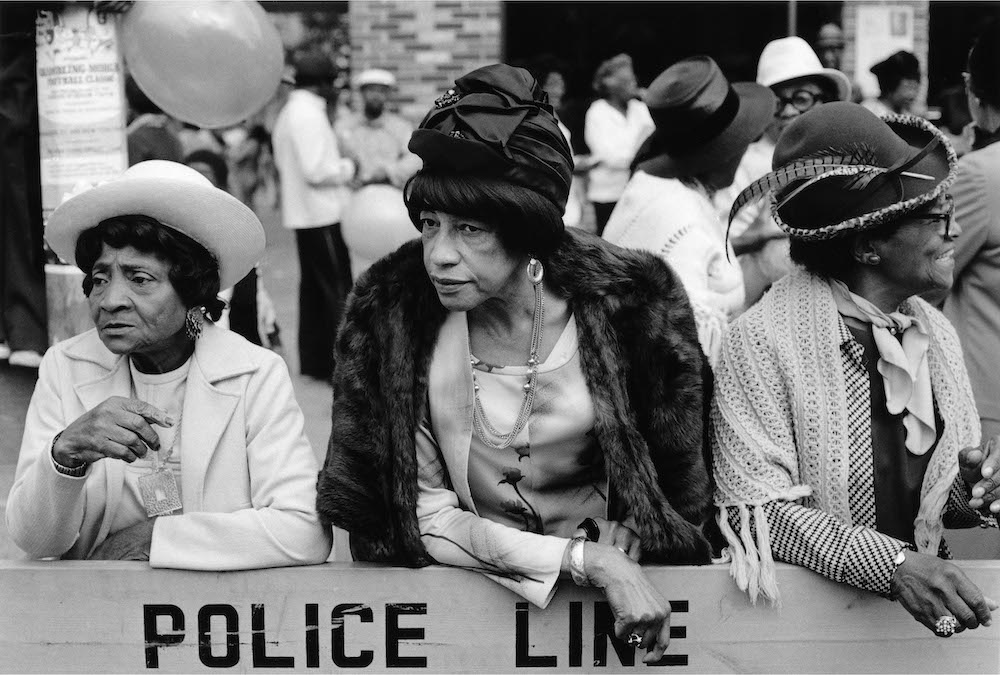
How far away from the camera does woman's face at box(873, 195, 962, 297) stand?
Result: 2629mm

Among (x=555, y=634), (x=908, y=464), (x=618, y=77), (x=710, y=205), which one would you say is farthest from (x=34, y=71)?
(x=618, y=77)

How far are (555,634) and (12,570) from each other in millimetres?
1174

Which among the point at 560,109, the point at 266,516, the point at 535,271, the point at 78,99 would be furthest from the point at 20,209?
the point at 560,109

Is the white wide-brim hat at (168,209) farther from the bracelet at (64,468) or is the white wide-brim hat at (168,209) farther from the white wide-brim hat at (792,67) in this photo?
the white wide-brim hat at (792,67)

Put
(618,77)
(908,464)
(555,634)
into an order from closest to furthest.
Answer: (555,634) → (908,464) → (618,77)

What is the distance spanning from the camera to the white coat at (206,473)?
2.56 m

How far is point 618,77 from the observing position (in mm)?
10039

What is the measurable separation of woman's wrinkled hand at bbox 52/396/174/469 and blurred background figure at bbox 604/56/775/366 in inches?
82.8

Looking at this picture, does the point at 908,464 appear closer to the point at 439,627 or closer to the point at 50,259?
the point at 439,627

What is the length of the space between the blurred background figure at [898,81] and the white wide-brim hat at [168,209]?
7.12m

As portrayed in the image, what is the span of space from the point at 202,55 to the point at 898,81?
6.57 m

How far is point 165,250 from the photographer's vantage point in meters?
2.79

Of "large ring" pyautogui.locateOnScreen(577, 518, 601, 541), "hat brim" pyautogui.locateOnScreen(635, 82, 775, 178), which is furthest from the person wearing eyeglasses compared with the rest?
"large ring" pyautogui.locateOnScreen(577, 518, 601, 541)

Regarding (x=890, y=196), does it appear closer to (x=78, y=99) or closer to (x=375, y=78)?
(x=78, y=99)
